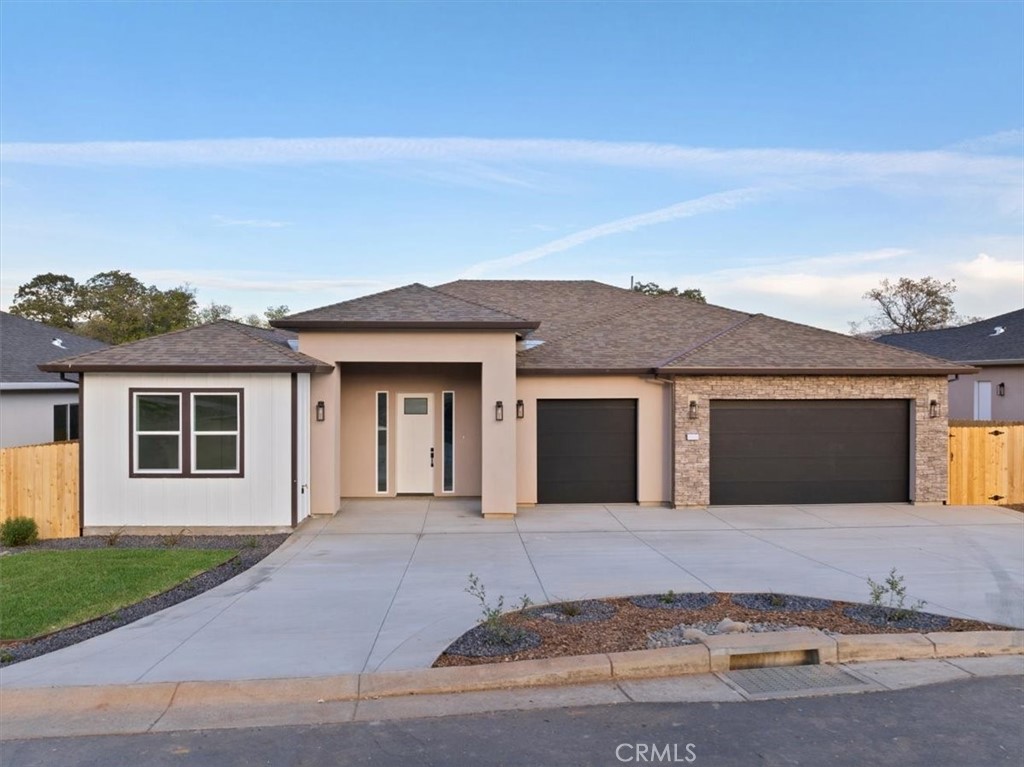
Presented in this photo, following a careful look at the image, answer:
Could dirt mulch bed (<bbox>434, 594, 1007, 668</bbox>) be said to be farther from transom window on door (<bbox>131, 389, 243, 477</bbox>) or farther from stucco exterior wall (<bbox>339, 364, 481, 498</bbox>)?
stucco exterior wall (<bbox>339, 364, 481, 498</bbox>)

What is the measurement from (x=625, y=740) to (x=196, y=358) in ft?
34.3

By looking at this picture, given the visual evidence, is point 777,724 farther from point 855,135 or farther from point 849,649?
point 855,135

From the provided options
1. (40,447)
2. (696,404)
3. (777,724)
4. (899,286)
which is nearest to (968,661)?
(777,724)

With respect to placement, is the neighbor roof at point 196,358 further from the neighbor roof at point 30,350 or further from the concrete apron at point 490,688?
the concrete apron at point 490,688

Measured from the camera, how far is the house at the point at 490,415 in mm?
12414

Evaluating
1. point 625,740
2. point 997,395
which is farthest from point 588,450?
point 997,395

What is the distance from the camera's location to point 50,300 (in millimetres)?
44562

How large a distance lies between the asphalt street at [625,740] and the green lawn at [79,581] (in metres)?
3.12

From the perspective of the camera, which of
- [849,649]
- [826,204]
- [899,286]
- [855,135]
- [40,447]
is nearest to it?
[849,649]

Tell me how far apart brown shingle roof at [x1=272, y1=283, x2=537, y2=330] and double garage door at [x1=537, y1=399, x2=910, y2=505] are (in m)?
2.61

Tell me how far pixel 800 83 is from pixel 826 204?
5102 millimetres

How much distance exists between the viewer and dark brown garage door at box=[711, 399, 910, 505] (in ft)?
49.5

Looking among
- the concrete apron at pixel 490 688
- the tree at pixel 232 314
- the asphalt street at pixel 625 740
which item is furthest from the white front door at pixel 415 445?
the tree at pixel 232 314

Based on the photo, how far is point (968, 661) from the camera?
20.6 ft
